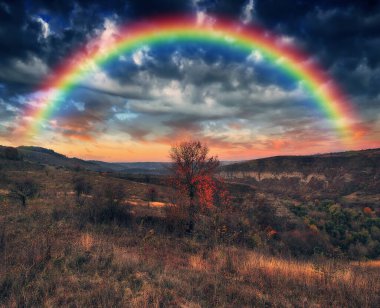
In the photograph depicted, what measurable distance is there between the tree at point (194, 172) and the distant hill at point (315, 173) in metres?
75.5

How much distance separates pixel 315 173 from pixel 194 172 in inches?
4343

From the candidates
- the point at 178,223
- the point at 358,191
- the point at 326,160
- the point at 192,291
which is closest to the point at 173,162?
the point at 178,223

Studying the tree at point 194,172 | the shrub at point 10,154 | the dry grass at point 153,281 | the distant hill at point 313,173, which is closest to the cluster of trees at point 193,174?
the tree at point 194,172

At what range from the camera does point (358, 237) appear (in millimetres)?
45375

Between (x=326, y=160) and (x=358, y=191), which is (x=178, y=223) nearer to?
(x=358, y=191)

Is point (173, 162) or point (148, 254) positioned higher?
point (173, 162)

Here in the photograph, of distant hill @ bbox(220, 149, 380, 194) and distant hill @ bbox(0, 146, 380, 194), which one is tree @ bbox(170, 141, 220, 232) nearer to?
distant hill @ bbox(0, 146, 380, 194)

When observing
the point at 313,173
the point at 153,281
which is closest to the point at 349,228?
the point at 153,281

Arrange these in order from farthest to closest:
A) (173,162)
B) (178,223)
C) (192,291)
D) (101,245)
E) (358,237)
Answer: (358,237) < (173,162) < (178,223) < (101,245) < (192,291)

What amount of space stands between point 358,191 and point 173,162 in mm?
93141

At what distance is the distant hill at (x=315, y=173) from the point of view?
321ft

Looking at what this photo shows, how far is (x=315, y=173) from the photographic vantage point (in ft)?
380

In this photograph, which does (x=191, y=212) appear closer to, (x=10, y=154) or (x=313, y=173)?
(x=10, y=154)

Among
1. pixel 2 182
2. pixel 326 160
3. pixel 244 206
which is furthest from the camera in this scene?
pixel 326 160
